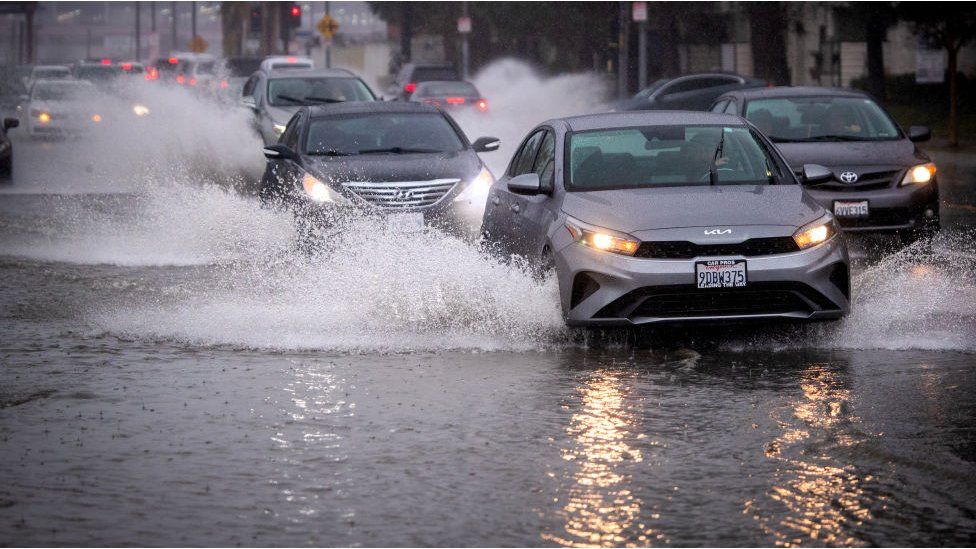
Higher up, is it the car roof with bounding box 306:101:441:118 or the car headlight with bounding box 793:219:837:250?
the car roof with bounding box 306:101:441:118

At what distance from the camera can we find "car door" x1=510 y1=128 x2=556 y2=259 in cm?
1086

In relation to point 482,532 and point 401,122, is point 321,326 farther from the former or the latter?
point 401,122

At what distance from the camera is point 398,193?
49.6 ft

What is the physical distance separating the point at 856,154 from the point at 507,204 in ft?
16.2

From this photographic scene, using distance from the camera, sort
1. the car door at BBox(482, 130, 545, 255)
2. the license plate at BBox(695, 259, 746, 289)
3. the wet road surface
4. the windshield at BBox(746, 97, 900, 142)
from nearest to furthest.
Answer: the wet road surface < the license plate at BBox(695, 259, 746, 289) < the car door at BBox(482, 130, 545, 255) < the windshield at BBox(746, 97, 900, 142)

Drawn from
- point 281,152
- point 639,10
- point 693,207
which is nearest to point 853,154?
point 281,152

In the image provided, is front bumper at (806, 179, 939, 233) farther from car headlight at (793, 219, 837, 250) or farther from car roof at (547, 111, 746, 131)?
car headlight at (793, 219, 837, 250)

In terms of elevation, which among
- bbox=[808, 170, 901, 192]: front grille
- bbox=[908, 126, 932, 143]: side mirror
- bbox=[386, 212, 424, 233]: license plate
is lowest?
bbox=[386, 212, 424, 233]: license plate

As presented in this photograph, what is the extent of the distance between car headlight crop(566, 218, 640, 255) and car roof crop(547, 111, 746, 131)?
1.48 metres

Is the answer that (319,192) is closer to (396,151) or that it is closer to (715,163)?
(396,151)

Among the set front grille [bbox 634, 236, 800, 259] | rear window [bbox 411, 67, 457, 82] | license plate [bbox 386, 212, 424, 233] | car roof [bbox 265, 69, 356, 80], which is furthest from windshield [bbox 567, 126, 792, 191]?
rear window [bbox 411, 67, 457, 82]

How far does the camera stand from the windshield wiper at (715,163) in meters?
11.1

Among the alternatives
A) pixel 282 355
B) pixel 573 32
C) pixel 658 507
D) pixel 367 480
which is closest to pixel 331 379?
pixel 282 355

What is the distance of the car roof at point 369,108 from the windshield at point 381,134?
0.06 metres
